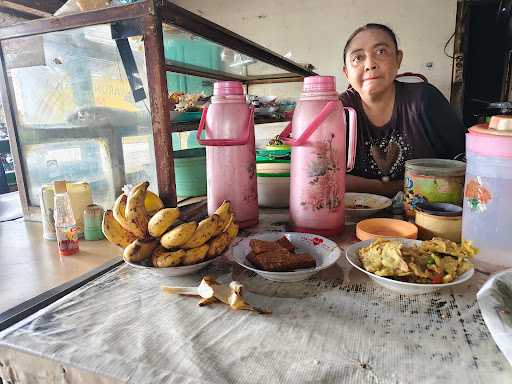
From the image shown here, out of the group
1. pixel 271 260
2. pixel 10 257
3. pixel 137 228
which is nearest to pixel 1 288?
pixel 10 257

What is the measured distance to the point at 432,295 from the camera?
0.67 metres

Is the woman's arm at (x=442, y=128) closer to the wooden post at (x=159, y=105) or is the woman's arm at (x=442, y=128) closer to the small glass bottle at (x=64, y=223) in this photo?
the wooden post at (x=159, y=105)

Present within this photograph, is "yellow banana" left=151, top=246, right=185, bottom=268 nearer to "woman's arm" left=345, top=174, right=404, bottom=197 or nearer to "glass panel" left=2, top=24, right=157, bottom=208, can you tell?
"glass panel" left=2, top=24, right=157, bottom=208

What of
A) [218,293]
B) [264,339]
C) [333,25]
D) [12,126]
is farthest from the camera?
[333,25]

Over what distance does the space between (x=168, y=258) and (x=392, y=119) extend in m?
1.46

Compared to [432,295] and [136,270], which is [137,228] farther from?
[432,295]

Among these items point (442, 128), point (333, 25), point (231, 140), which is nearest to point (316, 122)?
point (231, 140)

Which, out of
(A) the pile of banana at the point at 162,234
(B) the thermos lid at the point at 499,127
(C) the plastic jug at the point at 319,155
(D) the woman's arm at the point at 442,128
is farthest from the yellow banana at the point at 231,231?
(D) the woman's arm at the point at 442,128

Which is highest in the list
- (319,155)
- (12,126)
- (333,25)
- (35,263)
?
(333,25)

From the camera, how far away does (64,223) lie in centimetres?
94

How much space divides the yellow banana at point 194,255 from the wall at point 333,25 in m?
3.36

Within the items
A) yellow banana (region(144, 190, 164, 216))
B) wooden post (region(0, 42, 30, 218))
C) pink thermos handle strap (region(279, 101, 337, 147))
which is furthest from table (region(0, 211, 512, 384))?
wooden post (region(0, 42, 30, 218))

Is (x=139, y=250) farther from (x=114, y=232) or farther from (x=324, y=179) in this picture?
(x=324, y=179)

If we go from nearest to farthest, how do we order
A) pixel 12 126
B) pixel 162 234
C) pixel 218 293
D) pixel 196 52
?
1. pixel 218 293
2. pixel 162 234
3. pixel 12 126
4. pixel 196 52
